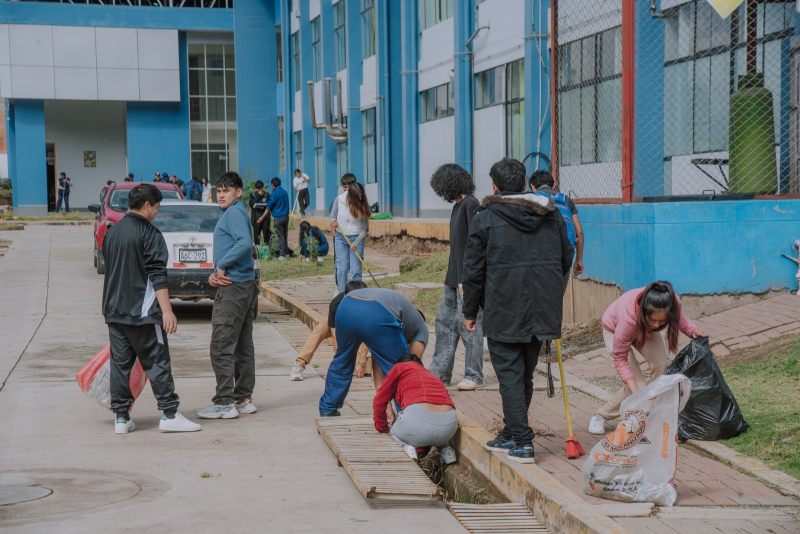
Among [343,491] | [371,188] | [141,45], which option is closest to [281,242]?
[371,188]

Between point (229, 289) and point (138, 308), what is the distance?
84 cm

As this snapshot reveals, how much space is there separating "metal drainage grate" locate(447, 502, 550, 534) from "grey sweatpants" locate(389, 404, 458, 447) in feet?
2.74

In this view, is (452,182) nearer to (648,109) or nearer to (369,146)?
(648,109)

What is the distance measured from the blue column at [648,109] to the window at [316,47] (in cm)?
2863

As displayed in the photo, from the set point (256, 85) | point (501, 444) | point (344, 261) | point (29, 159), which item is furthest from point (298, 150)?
point (501, 444)

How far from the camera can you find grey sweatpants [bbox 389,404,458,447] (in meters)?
5.96

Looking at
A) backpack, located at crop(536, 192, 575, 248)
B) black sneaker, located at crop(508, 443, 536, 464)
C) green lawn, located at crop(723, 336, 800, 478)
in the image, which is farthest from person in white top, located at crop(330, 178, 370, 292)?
black sneaker, located at crop(508, 443, 536, 464)

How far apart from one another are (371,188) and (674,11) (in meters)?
22.0

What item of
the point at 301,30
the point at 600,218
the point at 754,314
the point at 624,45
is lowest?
the point at 754,314

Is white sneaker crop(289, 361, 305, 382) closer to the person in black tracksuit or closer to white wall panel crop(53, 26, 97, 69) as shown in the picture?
the person in black tracksuit

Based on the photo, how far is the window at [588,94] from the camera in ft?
34.9

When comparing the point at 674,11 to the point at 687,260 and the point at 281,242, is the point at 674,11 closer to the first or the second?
the point at 687,260

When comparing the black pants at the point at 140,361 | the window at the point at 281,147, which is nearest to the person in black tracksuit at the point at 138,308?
the black pants at the point at 140,361

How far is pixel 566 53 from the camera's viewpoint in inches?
439
